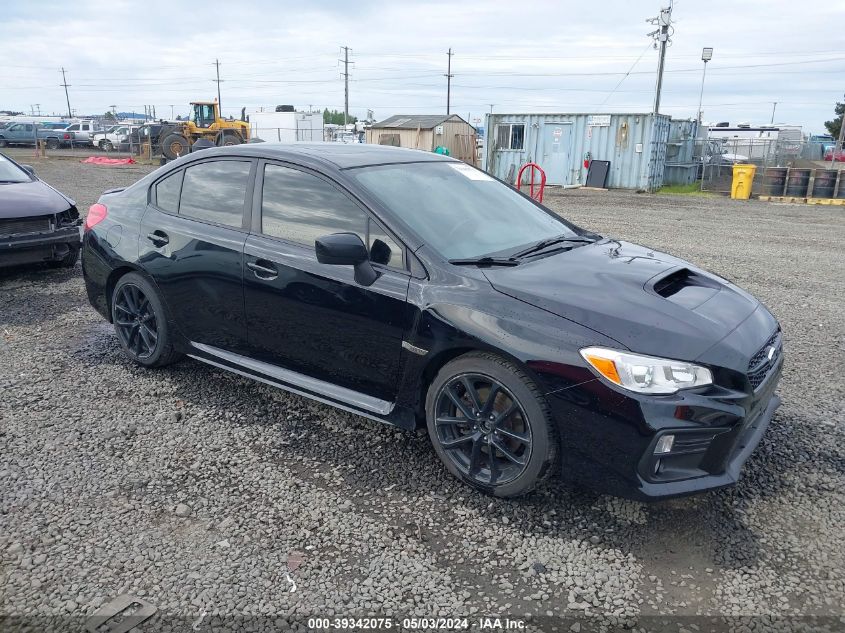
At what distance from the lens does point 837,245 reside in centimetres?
1111

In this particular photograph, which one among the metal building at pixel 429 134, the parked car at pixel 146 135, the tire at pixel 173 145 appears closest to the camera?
the tire at pixel 173 145

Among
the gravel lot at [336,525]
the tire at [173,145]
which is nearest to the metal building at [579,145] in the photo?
the tire at [173,145]

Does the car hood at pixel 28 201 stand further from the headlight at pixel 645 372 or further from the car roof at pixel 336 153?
the headlight at pixel 645 372

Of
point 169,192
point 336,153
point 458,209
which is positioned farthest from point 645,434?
point 169,192

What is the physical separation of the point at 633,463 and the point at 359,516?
1.26m

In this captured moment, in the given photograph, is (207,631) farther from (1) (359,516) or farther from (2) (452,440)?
(2) (452,440)

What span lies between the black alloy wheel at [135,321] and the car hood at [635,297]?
8.48 ft

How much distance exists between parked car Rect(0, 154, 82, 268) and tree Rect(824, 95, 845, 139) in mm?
59098

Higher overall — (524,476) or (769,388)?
(769,388)

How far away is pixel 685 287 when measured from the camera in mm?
3410

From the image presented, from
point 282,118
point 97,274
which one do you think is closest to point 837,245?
point 97,274

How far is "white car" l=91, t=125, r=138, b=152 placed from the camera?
123ft

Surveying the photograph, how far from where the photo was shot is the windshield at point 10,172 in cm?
751

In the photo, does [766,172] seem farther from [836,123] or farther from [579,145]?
[836,123]
